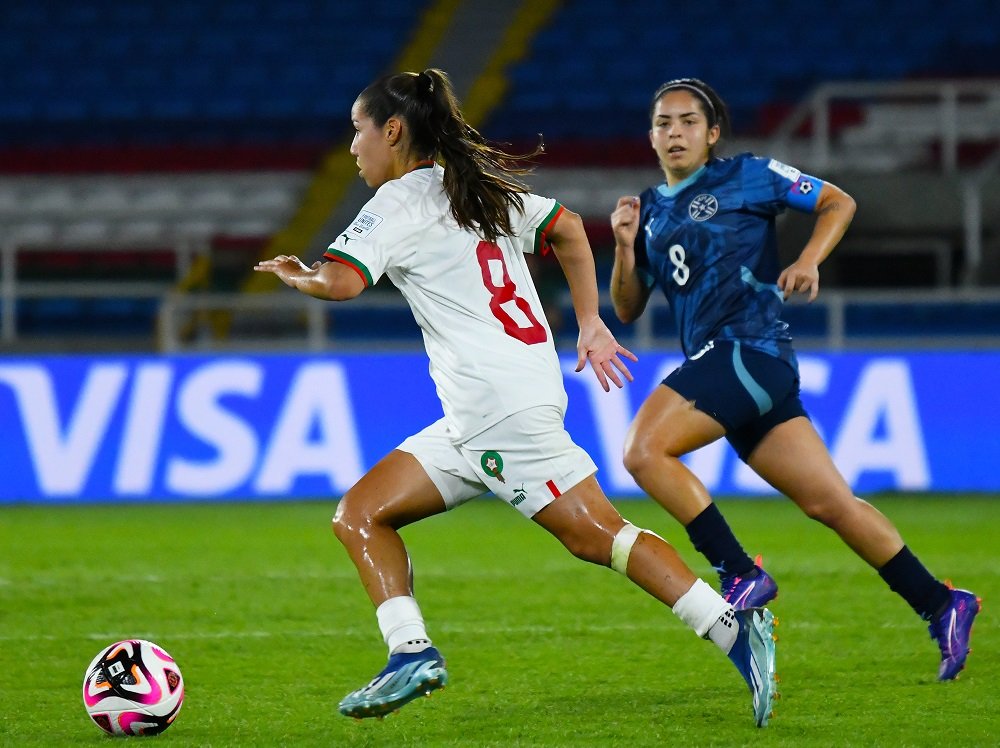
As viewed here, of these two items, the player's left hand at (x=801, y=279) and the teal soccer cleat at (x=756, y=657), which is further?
the player's left hand at (x=801, y=279)

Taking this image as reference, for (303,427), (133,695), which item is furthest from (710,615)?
(303,427)

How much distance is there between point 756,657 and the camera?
433 centimetres

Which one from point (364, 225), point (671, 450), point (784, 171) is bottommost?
point (671, 450)

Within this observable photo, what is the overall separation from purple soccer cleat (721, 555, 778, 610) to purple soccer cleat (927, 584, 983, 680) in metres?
0.56

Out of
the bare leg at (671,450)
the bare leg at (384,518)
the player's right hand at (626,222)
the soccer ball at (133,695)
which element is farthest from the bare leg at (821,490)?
A: the soccer ball at (133,695)

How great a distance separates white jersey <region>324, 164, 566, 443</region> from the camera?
14.4ft

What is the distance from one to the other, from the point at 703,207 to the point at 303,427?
599 cm

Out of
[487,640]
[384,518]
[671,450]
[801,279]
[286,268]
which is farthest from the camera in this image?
[487,640]

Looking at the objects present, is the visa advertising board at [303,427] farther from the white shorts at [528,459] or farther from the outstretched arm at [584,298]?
the white shorts at [528,459]

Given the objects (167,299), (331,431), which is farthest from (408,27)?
(331,431)

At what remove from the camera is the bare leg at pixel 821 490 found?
526cm

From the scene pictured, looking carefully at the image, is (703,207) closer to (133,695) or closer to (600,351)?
(600,351)

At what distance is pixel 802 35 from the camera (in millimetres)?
20359

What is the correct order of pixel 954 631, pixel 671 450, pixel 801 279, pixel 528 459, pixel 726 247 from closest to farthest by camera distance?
1. pixel 528 459
2. pixel 801 279
3. pixel 954 631
4. pixel 671 450
5. pixel 726 247
